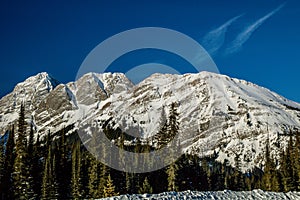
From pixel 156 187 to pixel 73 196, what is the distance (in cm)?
2447

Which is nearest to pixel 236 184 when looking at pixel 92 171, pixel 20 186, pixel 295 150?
pixel 295 150

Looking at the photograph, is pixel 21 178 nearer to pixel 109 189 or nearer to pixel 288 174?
pixel 109 189

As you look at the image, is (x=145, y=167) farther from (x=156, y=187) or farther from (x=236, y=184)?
(x=236, y=184)

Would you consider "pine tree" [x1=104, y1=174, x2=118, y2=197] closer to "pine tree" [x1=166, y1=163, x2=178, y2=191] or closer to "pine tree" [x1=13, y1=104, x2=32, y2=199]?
"pine tree" [x1=13, y1=104, x2=32, y2=199]

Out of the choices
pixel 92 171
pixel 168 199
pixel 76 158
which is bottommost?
pixel 168 199

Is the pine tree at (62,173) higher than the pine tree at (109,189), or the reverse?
the pine tree at (62,173)

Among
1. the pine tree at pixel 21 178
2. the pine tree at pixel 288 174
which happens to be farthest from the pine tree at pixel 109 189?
the pine tree at pixel 288 174

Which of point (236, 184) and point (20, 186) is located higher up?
point (236, 184)

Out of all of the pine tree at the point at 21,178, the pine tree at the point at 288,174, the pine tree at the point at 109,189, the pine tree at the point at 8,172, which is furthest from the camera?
the pine tree at the point at 288,174

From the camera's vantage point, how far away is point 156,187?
9188 cm

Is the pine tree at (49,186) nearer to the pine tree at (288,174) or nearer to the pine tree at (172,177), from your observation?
the pine tree at (172,177)

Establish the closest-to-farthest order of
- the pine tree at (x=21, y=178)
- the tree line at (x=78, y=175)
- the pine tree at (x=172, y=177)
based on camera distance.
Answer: the pine tree at (x=21, y=178) → the tree line at (x=78, y=175) → the pine tree at (x=172, y=177)

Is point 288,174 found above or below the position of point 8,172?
above

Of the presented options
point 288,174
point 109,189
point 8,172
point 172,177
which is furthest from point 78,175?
point 288,174
